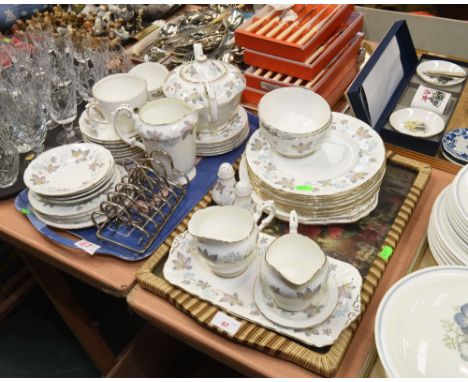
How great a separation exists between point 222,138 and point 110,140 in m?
0.28

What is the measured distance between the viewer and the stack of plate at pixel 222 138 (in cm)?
110

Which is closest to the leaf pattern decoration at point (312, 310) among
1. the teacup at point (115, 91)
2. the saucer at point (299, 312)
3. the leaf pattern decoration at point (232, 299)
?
the saucer at point (299, 312)

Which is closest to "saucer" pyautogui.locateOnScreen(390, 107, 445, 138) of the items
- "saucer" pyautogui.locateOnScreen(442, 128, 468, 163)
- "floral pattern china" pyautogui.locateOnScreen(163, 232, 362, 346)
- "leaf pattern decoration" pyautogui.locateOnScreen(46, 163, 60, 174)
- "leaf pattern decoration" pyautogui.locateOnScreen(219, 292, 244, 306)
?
"saucer" pyautogui.locateOnScreen(442, 128, 468, 163)

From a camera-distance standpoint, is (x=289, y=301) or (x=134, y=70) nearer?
(x=289, y=301)

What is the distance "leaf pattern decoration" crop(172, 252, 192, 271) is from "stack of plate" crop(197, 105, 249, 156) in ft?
1.04

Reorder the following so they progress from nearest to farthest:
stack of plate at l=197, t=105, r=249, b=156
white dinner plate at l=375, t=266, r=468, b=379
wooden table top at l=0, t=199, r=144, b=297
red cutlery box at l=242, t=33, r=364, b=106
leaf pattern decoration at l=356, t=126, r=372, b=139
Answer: white dinner plate at l=375, t=266, r=468, b=379
wooden table top at l=0, t=199, r=144, b=297
leaf pattern decoration at l=356, t=126, r=372, b=139
stack of plate at l=197, t=105, r=249, b=156
red cutlery box at l=242, t=33, r=364, b=106

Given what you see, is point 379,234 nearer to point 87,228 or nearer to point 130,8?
point 87,228

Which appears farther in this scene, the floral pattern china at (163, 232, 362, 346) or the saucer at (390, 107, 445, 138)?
the saucer at (390, 107, 445, 138)

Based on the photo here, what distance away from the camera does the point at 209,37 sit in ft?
4.86

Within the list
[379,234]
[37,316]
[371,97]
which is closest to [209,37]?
[371,97]

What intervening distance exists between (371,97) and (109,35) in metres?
0.96

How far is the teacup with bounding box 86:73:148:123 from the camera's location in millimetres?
1127

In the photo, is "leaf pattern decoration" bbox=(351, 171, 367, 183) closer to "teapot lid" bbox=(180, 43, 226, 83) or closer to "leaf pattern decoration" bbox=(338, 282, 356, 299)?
"leaf pattern decoration" bbox=(338, 282, 356, 299)

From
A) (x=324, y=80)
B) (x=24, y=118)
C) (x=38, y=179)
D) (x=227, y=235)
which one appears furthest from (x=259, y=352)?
(x=24, y=118)
